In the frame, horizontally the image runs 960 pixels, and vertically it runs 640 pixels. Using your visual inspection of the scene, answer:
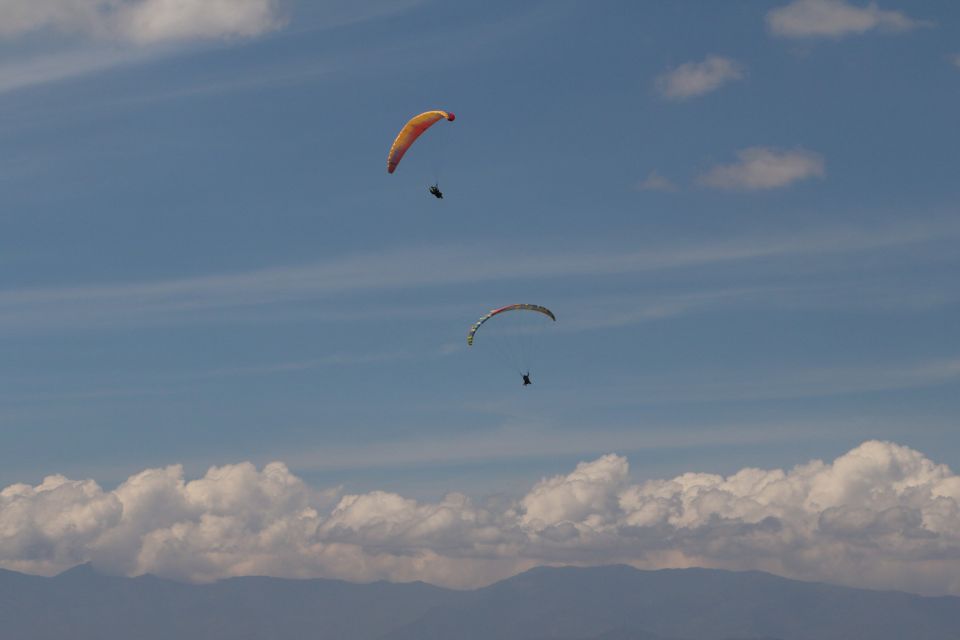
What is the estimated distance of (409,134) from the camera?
134125 millimetres

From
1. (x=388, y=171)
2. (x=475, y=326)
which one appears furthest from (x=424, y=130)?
(x=475, y=326)

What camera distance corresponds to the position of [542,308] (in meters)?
137

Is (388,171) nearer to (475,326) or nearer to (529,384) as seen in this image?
(475,326)

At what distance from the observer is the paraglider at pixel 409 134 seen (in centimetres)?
13175

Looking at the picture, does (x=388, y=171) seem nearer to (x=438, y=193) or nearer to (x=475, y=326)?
(x=438, y=193)

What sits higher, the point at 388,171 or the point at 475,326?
the point at 388,171

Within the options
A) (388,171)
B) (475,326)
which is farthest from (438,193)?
(475,326)

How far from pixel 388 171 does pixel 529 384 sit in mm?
27251

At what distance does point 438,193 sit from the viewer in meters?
132

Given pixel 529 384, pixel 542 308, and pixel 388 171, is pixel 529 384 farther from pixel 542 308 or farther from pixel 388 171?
pixel 388 171

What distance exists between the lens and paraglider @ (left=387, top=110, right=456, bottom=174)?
131750 mm

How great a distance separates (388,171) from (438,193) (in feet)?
18.9

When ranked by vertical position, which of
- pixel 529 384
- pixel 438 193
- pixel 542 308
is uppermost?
pixel 438 193

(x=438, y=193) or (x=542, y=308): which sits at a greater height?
(x=438, y=193)
